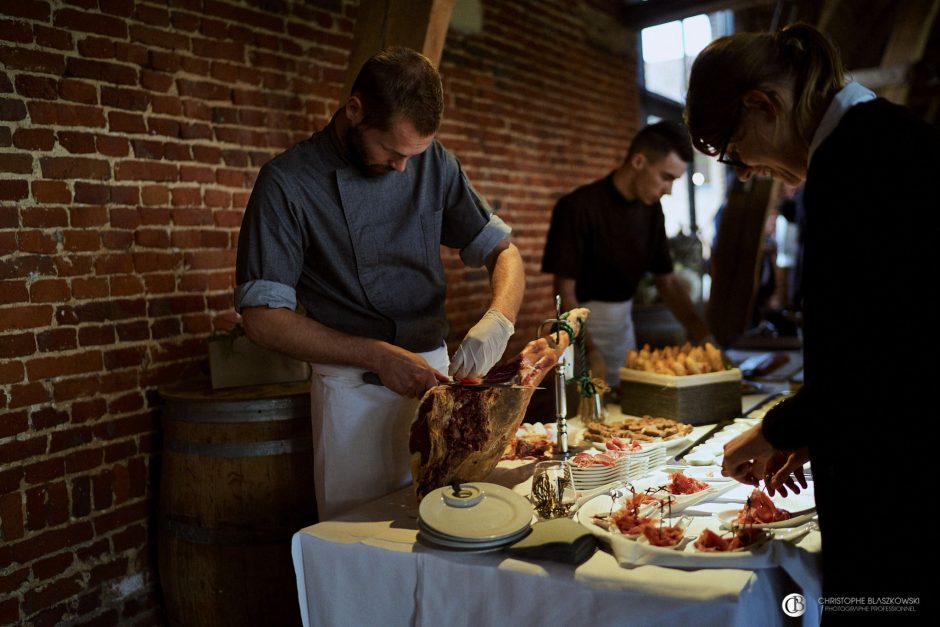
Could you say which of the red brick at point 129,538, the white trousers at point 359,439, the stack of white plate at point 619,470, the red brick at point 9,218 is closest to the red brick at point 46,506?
the red brick at point 129,538

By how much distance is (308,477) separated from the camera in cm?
266

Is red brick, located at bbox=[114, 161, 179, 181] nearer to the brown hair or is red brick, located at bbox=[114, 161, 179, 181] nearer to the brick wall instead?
the brick wall

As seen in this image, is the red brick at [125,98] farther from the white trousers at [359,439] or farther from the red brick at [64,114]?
the white trousers at [359,439]

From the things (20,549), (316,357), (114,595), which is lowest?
(114,595)

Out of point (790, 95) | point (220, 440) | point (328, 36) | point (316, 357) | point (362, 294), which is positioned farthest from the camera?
point (328, 36)

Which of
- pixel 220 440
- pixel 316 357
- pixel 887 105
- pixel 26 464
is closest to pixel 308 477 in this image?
pixel 220 440

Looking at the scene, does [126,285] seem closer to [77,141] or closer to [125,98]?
[77,141]

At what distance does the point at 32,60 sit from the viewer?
8.97 ft

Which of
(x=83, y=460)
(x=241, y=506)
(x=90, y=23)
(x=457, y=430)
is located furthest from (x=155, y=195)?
(x=457, y=430)

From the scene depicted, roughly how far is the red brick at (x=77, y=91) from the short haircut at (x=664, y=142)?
251cm

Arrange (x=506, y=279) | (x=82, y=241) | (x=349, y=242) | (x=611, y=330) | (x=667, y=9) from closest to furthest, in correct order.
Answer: (x=349, y=242) → (x=506, y=279) → (x=82, y=241) → (x=611, y=330) → (x=667, y=9)

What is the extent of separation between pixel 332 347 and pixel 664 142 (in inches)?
93.4

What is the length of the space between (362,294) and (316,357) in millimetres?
261

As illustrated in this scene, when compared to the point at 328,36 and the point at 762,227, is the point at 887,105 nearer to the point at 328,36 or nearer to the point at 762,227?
the point at 328,36
